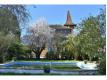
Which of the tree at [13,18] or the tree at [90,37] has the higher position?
the tree at [13,18]

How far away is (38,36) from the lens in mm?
6258

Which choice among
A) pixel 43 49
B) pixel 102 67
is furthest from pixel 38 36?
pixel 102 67

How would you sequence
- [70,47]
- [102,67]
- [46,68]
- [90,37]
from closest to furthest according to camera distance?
[102,67] → [46,68] → [70,47] → [90,37]

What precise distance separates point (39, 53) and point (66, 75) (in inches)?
26.2

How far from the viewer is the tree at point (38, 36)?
241 inches

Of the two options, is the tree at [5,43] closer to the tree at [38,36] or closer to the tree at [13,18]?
the tree at [13,18]

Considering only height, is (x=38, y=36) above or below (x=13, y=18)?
below

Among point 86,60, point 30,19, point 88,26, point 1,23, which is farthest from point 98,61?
point 1,23

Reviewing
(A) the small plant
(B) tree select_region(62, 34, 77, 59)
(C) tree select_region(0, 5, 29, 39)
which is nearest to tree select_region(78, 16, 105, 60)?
(B) tree select_region(62, 34, 77, 59)

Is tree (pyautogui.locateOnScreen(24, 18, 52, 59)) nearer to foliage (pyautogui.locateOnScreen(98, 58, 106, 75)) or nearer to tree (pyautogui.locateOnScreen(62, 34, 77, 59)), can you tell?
tree (pyautogui.locateOnScreen(62, 34, 77, 59))

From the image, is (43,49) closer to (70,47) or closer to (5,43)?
(70,47)

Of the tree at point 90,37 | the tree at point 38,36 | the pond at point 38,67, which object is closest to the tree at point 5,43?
the pond at point 38,67

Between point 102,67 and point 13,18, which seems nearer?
point 102,67

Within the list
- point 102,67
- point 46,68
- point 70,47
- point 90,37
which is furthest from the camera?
point 90,37
